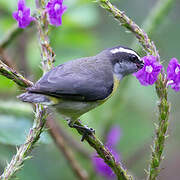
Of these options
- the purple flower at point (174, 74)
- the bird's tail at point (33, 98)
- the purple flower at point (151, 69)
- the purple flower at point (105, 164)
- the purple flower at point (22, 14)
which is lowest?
the purple flower at point (105, 164)

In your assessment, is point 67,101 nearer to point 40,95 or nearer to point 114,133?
point 40,95

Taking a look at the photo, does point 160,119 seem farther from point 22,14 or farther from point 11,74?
point 22,14

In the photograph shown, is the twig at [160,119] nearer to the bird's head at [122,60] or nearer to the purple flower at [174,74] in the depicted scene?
the purple flower at [174,74]

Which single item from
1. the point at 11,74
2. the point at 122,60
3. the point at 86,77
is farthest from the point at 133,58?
the point at 11,74

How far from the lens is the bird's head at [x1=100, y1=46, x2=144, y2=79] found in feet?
12.5

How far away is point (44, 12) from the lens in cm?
329

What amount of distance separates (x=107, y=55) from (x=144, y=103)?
8.45 ft

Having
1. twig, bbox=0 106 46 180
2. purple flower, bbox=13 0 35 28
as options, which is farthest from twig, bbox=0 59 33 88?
purple flower, bbox=13 0 35 28

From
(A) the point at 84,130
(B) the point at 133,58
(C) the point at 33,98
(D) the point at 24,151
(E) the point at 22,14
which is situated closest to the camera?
(D) the point at 24,151

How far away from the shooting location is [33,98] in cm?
309

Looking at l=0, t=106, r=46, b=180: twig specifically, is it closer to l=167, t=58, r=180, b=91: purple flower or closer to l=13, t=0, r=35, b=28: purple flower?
l=13, t=0, r=35, b=28: purple flower

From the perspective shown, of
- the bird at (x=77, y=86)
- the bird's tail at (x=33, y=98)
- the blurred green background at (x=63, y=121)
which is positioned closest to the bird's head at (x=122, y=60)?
the bird at (x=77, y=86)

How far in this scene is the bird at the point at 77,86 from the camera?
127 inches

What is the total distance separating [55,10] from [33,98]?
717 mm
